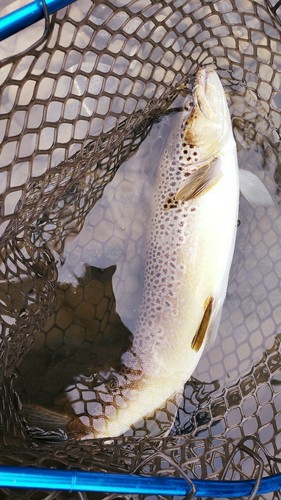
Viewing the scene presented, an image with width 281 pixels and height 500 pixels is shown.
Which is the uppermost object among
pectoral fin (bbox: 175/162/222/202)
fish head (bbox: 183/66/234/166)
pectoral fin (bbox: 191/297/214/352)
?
fish head (bbox: 183/66/234/166)

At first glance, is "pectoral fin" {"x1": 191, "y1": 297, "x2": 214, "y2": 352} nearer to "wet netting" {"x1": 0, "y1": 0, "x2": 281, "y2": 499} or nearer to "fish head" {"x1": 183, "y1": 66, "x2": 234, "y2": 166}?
"wet netting" {"x1": 0, "y1": 0, "x2": 281, "y2": 499}

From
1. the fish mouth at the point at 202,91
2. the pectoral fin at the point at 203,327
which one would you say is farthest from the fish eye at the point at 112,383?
the fish mouth at the point at 202,91

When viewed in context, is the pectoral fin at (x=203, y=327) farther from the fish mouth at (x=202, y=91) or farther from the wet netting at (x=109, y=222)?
the fish mouth at (x=202, y=91)

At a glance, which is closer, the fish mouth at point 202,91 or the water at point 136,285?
the fish mouth at point 202,91

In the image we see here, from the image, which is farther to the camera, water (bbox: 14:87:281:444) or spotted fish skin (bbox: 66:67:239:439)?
water (bbox: 14:87:281:444)

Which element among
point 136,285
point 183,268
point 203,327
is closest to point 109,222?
point 136,285

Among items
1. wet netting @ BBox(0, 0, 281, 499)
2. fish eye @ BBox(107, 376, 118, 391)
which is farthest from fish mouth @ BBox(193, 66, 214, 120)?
fish eye @ BBox(107, 376, 118, 391)
